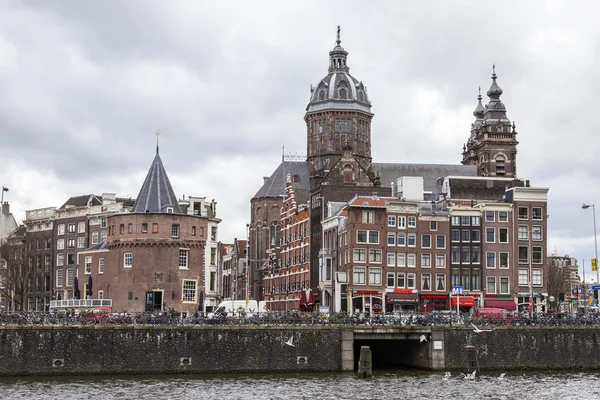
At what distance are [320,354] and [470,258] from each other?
3998 centimetres

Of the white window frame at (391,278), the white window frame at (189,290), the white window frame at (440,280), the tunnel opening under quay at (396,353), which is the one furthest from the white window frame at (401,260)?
the white window frame at (189,290)

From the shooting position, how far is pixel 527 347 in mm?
81688

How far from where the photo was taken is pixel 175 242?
104 m

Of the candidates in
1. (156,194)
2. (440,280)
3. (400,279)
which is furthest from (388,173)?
(156,194)

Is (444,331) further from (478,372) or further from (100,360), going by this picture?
(100,360)

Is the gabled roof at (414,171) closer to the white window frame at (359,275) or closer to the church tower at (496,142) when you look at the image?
the church tower at (496,142)

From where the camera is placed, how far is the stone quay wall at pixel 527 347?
80.2 m

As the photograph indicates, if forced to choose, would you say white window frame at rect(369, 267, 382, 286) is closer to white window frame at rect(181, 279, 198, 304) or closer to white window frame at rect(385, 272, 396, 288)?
white window frame at rect(385, 272, 396, 288)

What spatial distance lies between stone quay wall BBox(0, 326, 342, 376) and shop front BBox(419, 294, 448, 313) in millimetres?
33750

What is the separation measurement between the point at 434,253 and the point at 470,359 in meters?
35.3

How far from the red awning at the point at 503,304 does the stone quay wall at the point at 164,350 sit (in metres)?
38.7

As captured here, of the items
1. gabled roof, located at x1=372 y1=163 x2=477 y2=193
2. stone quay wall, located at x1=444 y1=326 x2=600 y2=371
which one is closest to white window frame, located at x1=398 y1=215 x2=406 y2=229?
stone quay wall, located at x1=444 y1=326 x2=600 y2=371

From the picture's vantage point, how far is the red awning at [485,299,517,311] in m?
112

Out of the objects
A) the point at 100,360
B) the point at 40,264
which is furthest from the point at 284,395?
the point at 40,264
